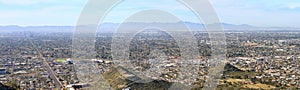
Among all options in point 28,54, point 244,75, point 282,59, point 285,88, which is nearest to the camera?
point 285,88

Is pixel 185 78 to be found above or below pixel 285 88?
above

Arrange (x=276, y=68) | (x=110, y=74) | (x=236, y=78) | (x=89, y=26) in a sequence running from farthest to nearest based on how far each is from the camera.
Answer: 1. (x=276, y=68)
2. (x=236, y=78)
3. (x=110, y=74)
4. (x=89, y=26)

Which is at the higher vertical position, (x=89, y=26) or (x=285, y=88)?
(x=89, y=26)

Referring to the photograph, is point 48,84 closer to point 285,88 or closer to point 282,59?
point 285,88

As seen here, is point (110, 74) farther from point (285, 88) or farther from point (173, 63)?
point (285, 88)

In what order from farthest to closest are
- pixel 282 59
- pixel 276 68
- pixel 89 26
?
1. pixel 282 59
2. pixel 276 68
3. pixel 89 26

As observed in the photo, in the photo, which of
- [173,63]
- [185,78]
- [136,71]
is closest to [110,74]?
[136,71]

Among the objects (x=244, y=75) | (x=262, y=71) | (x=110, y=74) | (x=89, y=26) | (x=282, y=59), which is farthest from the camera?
(x=282, y=59)

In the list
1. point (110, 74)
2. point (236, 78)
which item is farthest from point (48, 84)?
point (236, 78)

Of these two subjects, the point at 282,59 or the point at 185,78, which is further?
the point at 282,59
